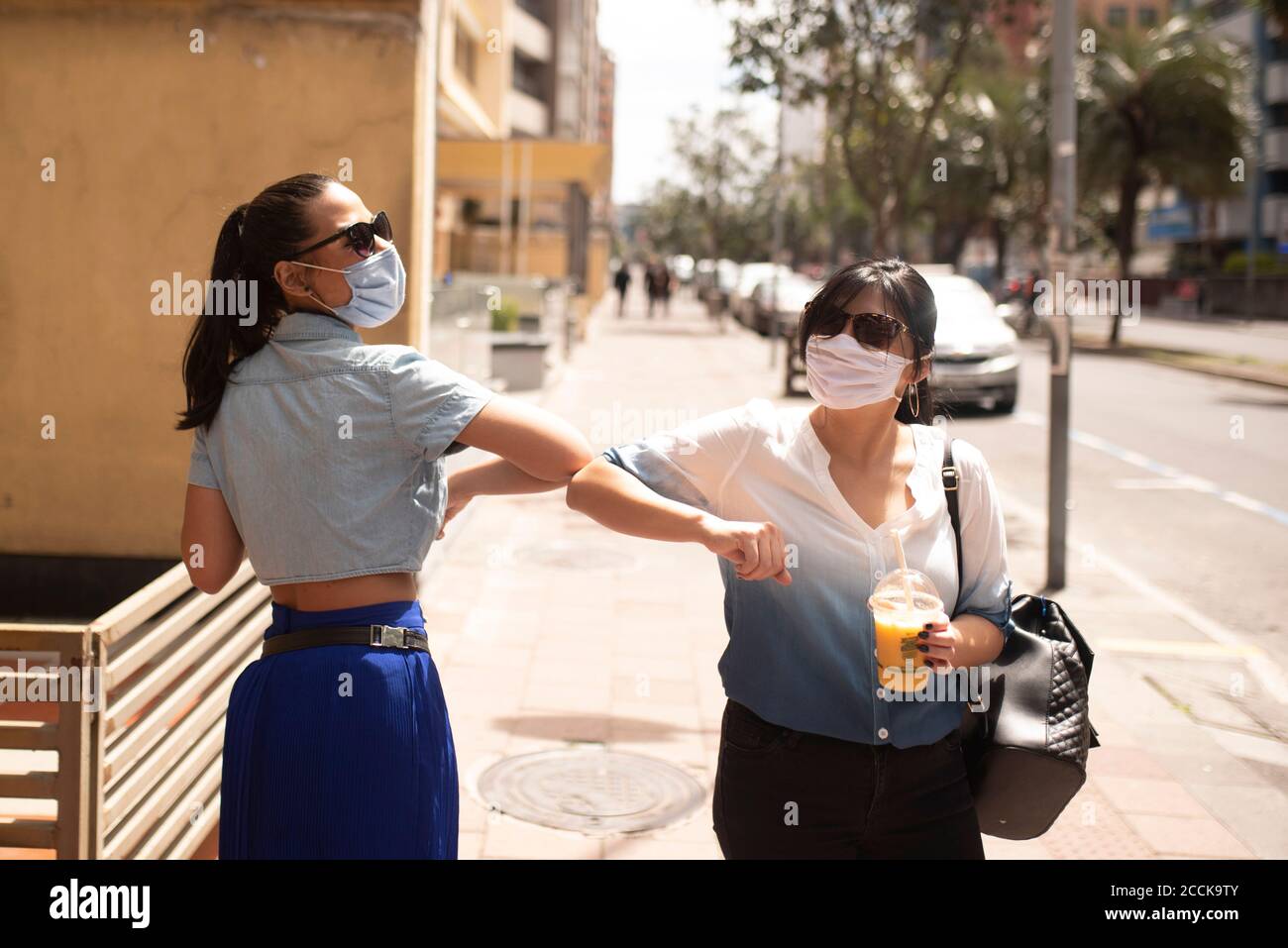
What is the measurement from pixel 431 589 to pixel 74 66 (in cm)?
334

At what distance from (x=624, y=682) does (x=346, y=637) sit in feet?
13.8

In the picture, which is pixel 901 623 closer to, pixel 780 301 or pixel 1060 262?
pixel 1060 262

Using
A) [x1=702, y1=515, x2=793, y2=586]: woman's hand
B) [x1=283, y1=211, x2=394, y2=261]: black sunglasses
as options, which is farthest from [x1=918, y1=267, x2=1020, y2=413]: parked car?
[x1=283, y1=211, x2=394, y2=261]: black sunglasses

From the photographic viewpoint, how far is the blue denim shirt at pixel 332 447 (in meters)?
2.22

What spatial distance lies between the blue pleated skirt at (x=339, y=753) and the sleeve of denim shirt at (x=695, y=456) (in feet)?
1.86

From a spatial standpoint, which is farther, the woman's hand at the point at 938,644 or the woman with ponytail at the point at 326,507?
the woman's hand at the point at 938,644

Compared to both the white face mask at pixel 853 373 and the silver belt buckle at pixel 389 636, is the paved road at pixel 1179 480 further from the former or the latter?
the silver belt buckle at pixel 389 636

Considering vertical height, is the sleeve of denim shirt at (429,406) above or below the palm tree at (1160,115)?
below

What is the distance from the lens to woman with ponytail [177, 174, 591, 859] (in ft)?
7.31

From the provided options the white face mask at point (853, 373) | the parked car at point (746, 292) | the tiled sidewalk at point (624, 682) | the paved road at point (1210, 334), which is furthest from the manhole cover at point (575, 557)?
the parked car at point (746, 292)

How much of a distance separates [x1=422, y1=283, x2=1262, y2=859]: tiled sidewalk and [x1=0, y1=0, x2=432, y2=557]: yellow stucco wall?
1.73 metres

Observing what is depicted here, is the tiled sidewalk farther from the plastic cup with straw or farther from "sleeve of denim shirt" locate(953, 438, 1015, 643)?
the plastic cup with straw

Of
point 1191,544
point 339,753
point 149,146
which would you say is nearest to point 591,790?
point 339,753

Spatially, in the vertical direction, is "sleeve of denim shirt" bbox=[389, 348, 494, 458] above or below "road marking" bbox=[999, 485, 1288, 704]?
above
